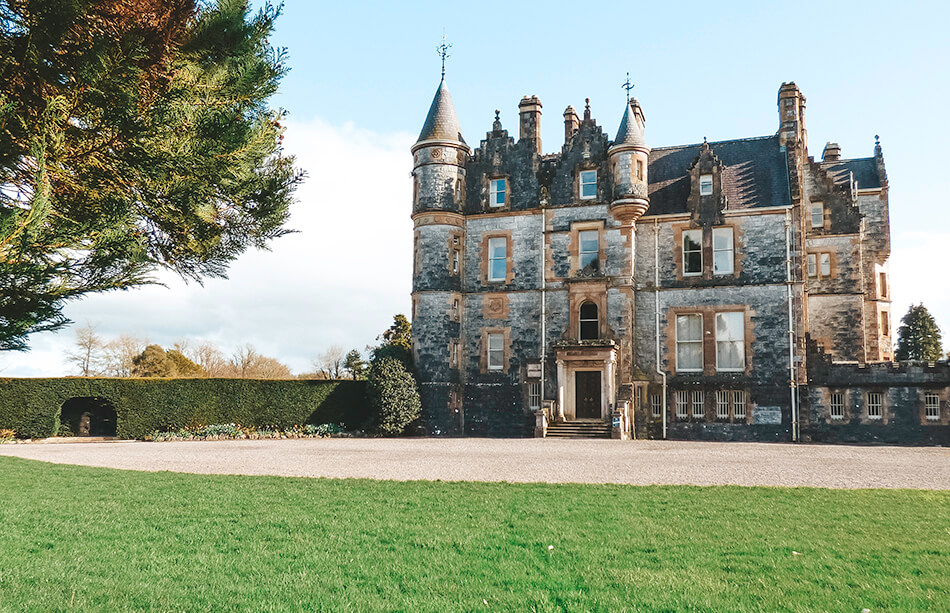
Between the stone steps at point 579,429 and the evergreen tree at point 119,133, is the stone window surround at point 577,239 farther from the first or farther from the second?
the evergreen tree at point 119,133

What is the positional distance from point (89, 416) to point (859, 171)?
36.4 m

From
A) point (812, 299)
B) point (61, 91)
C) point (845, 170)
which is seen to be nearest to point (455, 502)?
point (61, 91)

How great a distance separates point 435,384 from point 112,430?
13.1 metres

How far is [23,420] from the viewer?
91.0ft

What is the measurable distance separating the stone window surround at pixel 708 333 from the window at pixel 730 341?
147 mm

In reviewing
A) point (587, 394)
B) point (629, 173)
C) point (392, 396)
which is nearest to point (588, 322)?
point (587, 394)

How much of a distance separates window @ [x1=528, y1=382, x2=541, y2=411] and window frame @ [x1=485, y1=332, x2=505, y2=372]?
159 cm

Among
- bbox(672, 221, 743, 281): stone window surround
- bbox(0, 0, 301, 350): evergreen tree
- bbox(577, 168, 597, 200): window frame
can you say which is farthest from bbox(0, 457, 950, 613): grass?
bbox(577, 168, 597, 200): window frame

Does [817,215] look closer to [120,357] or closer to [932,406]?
[932,406]

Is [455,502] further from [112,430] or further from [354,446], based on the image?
[112,430]

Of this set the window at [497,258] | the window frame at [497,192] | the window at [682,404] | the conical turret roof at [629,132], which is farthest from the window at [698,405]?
the window frame at [497,192]

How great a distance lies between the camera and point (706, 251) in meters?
28.9

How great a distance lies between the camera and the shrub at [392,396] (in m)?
28.6

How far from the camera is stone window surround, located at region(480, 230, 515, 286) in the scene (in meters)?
30.9
